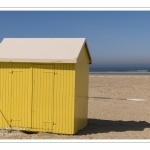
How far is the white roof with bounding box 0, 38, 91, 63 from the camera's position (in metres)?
9.73

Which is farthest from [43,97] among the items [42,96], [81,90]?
[81,90]

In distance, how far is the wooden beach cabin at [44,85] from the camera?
9.62m

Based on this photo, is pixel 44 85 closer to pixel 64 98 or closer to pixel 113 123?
pixel 64 98

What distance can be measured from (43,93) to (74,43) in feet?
6.01

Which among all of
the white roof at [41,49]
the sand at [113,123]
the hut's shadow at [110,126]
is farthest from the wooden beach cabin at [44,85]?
the hut's shadow at [110,126]

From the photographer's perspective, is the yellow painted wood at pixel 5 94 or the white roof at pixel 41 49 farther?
the yellow painted wood at pixel 5 94

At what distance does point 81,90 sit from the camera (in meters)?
10.5

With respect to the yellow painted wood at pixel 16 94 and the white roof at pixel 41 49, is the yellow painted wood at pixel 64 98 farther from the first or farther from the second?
the yellow painted wood at pixel 16 94

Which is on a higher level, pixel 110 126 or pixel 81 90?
pixel 81 90

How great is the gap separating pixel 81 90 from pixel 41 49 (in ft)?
5.69

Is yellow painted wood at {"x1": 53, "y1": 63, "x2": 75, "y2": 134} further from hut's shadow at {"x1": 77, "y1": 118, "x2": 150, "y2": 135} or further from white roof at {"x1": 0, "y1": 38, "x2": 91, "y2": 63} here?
hut's shadow at {"x1": 77, "y1": 118, "x2": 150, "y2": 135}

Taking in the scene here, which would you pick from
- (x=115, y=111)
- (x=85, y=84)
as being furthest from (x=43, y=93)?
(x=115, y=111)

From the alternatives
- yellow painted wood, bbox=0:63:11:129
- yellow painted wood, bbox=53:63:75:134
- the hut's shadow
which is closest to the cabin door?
yellow painted wood, bbox=0:63:11:129

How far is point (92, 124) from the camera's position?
12.1 meters
